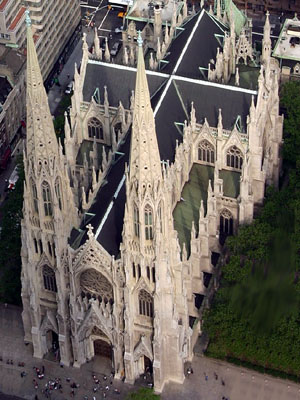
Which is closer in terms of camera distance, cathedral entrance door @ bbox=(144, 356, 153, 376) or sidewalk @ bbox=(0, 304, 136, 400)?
sidewalk @ bbox=(0, 304, 136, 400)

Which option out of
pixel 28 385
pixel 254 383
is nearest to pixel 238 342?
pixel 254 383

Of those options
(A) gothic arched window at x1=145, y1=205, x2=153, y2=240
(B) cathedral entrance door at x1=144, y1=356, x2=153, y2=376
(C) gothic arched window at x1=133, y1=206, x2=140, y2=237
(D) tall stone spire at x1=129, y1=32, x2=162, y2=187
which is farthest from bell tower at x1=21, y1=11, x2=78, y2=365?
(A) gothic arched window at x1=145, y1=205, x2=153, y2=240

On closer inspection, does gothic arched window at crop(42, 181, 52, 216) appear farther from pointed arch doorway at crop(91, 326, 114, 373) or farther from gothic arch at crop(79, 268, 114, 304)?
pointed arch doorway at crop(91, 326, 114, 373)

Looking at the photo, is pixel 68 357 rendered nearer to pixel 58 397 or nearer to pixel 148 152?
pixel 58 397

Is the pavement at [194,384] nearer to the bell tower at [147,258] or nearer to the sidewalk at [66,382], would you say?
the sidewalk at [66,382]

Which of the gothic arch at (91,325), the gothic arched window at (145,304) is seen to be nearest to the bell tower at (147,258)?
the gothic arched window at (145,304)

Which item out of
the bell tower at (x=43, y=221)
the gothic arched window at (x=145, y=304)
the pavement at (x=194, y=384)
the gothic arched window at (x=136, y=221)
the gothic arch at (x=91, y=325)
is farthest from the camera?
the pavement at (x=194, y=384)

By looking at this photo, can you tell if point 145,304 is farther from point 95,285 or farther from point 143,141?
point 143,141
